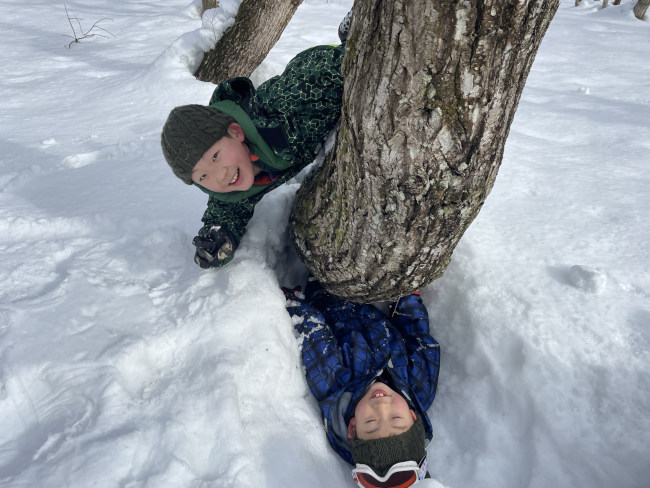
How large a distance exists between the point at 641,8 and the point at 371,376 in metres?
7.83

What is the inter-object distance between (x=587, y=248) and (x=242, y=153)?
154cm

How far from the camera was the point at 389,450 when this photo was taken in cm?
152

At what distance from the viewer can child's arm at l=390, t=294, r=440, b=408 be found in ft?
5.84

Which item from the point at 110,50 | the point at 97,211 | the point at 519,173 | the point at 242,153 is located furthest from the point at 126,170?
the point at 110,50

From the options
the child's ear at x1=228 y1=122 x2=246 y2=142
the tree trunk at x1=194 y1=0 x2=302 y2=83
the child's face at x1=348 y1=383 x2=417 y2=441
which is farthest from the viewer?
the tree trunk at x1=194 y1=0 x2=302 y2=83

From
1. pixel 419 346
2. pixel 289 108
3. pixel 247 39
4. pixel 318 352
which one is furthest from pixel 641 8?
pixel 318 352

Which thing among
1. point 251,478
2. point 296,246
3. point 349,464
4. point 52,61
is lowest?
point 349,464

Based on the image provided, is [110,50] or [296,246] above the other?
[110,50]

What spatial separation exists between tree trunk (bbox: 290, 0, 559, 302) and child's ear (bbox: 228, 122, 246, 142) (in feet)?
1.08

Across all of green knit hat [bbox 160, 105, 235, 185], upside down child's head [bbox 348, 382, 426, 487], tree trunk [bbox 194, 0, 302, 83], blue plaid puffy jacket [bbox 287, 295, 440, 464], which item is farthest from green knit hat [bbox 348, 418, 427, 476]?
tree trunk [bbox 194, 0, 302, 83]

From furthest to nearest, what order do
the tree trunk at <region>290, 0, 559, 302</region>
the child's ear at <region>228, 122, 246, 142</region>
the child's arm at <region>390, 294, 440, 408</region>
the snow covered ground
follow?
the child's arm at <region>390, 294, 440, 408</region>
the child's ear at <region>228, 122, 246, 142</region>
the snow covered ground
the tree trunk at <region>290, 0, 559, 302</region>

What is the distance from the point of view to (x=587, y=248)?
175 cm

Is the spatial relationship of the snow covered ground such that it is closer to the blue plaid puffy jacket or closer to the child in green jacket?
the blue plaid puffy jacket

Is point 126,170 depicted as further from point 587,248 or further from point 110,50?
point 110,50
